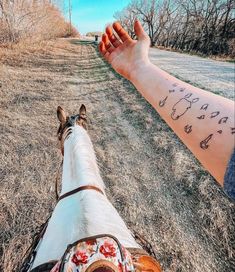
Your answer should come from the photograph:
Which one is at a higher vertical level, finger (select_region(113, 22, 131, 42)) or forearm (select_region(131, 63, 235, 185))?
finger (select_region(113, 22, 131, 42))

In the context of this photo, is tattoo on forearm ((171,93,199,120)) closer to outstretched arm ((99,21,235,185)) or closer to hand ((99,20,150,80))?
outstretched arm ((99,21,235,185))

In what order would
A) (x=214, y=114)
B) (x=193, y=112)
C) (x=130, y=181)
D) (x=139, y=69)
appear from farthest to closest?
1. (x=130, y=181)
2. (x=139, y=69)
3. (x=193, y=112)
4. (x=214, y=114)

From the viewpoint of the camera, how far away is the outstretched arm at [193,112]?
0.87 m

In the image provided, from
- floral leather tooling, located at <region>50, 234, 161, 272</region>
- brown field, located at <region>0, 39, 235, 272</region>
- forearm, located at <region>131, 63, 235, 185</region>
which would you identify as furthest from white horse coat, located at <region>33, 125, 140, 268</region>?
brown field, located at <region>0, 39, 235, 272</region>

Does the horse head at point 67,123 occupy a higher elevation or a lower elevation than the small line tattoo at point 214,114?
lower

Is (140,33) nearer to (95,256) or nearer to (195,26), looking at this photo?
(95,256)

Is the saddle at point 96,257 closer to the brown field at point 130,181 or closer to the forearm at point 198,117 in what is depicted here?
the forearm at point 198,117

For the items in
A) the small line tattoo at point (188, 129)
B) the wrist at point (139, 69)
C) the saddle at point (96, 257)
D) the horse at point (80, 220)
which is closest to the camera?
the saddle at point (96, 257)

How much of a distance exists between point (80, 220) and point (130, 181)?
2.12 metres

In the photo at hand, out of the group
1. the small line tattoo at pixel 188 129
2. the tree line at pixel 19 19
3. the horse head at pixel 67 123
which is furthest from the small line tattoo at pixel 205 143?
the tree line at pixel 19 19

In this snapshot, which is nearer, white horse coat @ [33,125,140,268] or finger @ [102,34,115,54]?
white horse coat @ [33,125,140,268]

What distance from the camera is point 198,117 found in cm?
105

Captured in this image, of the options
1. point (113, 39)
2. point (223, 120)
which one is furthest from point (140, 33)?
point (223, 120)

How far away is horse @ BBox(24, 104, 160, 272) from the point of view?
0.81 m
